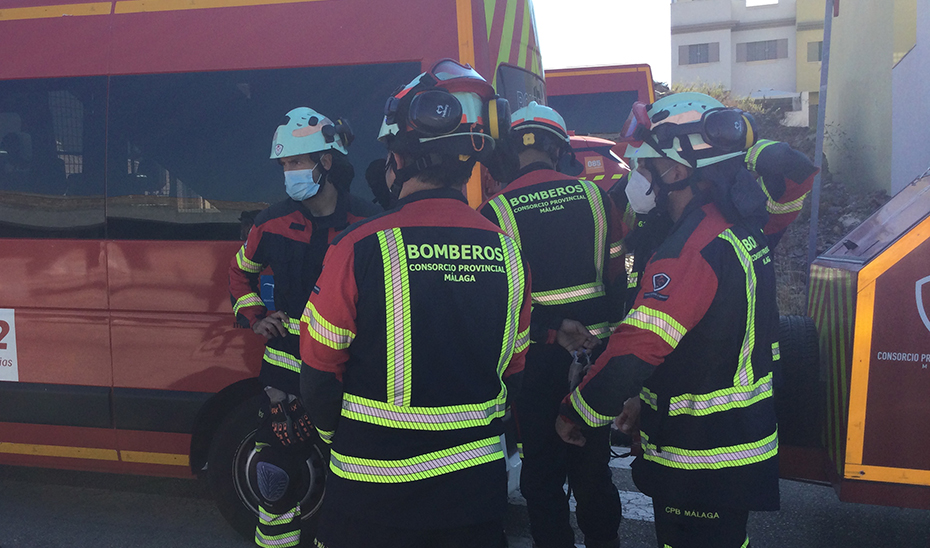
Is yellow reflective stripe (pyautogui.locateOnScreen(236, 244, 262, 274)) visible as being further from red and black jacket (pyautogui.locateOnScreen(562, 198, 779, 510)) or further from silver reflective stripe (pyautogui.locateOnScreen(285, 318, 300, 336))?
red and black jacket (pyautogui.locateOnScreen(562, 198, 779, 510))

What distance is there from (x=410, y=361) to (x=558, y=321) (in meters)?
1.41

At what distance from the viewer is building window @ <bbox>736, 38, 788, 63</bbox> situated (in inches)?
1389

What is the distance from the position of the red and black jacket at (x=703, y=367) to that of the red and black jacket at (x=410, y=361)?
1.65ft

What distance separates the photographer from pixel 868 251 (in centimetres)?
299

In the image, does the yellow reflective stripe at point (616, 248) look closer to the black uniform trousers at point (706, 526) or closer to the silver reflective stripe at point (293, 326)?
the black uniform trousers at point (706, 526)

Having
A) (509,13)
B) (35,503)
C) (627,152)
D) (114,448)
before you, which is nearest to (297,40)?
(509,13)

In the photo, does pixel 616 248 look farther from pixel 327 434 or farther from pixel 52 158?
pixel 52 158

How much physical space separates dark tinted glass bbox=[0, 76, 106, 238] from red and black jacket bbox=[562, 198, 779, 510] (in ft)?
8.79

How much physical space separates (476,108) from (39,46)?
2.67 m

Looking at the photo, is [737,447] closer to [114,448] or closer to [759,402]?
[759,402]

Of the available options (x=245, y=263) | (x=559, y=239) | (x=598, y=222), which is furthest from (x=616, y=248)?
(x=245, y=263)

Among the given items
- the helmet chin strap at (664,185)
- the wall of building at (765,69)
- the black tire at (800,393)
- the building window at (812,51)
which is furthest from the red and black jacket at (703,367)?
the building window at (812,51)

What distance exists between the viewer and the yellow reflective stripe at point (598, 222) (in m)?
3.16

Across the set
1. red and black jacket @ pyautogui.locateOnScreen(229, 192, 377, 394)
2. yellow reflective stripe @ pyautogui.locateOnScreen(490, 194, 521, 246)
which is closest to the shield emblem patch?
yellow reflective stripe @ pyautogui.locateOnScreen(490, 194, 521, 246)
